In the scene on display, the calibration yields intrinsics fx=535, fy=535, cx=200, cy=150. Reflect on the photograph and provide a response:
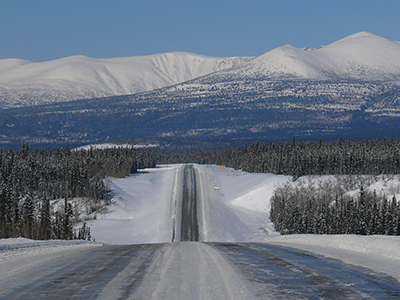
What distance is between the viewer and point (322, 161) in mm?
167375

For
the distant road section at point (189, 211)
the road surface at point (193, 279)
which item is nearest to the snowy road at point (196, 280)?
the road surface at point (193, 279)

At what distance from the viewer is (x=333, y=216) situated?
302 feet

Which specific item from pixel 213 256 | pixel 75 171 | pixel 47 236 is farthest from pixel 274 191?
pixel 213 256

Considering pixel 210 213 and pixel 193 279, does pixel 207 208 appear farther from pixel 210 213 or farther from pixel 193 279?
pixel 193 279

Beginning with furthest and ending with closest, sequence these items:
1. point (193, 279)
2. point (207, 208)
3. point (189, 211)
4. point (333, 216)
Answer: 1. point (207, 208)
2. point (189, 211)
3. point (333, 216)
4. point (193, 279)

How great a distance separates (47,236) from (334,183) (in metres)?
94.8

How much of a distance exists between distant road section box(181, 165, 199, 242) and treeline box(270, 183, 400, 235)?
55.9 feet

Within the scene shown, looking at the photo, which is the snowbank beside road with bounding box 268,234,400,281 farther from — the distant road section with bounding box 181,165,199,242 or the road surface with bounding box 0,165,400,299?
the distant road section with bounding box 181,165,199,242

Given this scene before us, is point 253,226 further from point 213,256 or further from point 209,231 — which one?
point 213,256

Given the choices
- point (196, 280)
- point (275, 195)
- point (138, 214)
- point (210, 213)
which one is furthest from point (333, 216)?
point (196, 280)

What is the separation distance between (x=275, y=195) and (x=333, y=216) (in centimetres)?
3822

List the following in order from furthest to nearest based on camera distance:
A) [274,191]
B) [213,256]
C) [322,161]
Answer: [322,161], [274,191], [213,256]

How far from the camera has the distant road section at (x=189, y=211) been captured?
9894 centimetres

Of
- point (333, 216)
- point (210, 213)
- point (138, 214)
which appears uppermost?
point (333, 216)
